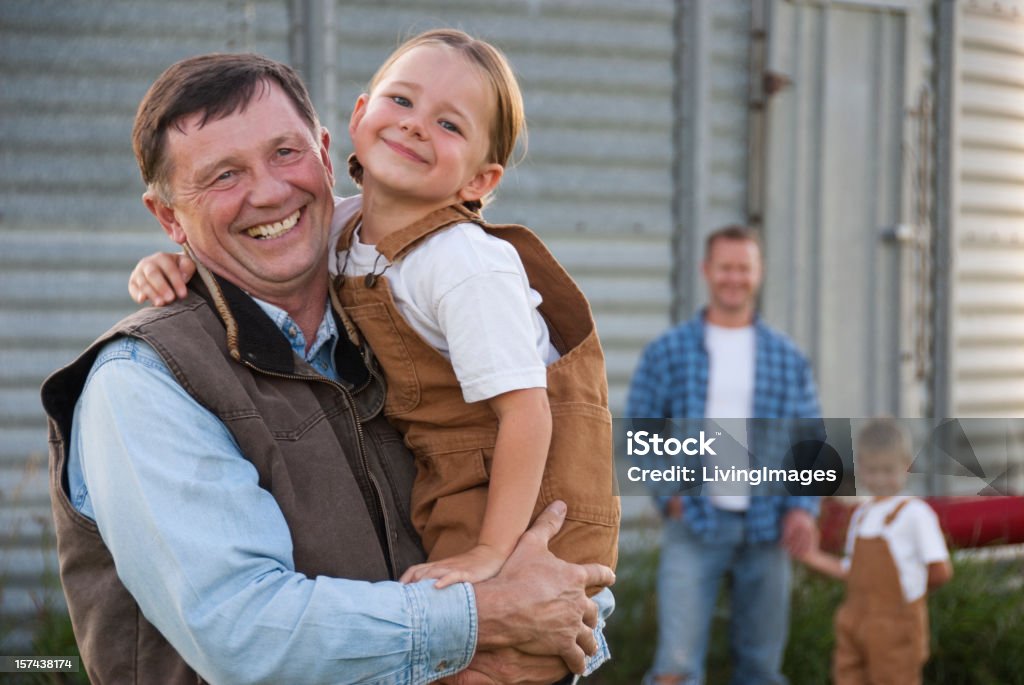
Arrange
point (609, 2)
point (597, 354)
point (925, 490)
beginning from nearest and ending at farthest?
point (597, 354) → point (609, 2) → point (925, 490)

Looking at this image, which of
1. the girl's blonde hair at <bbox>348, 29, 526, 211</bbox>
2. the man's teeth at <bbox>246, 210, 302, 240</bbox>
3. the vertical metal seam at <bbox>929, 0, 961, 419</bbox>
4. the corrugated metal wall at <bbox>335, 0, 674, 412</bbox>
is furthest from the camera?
the vertical metal seam at <bbox>929, 0, 961, 419</bbox>

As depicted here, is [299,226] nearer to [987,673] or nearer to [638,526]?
[638,526]

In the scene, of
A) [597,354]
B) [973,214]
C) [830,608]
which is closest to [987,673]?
[830,608]

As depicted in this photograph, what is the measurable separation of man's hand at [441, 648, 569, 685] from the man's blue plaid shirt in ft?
8.73

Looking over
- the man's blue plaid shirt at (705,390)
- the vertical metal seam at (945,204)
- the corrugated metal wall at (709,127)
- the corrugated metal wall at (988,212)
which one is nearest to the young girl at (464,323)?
the man's blue plaid shirt at (705,390)

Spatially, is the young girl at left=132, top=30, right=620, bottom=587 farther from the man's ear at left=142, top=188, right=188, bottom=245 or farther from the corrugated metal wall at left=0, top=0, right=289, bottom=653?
the corrugated metal wall at left=0, top=0, right=289, bottom=653

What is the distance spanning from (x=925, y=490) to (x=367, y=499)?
4777 mm

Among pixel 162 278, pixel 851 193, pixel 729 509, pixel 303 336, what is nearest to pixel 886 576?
pixel 729 509

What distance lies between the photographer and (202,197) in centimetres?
211

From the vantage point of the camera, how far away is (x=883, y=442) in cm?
470

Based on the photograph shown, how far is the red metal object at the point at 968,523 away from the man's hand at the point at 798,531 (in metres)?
0.94

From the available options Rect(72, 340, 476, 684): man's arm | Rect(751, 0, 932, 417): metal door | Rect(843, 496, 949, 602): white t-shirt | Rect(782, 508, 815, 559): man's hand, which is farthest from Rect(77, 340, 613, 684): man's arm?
Rect(751, 0, 932, 417): metal door

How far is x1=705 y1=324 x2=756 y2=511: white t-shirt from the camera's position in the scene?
4.66m

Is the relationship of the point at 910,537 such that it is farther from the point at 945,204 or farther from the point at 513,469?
the point at 513,469
